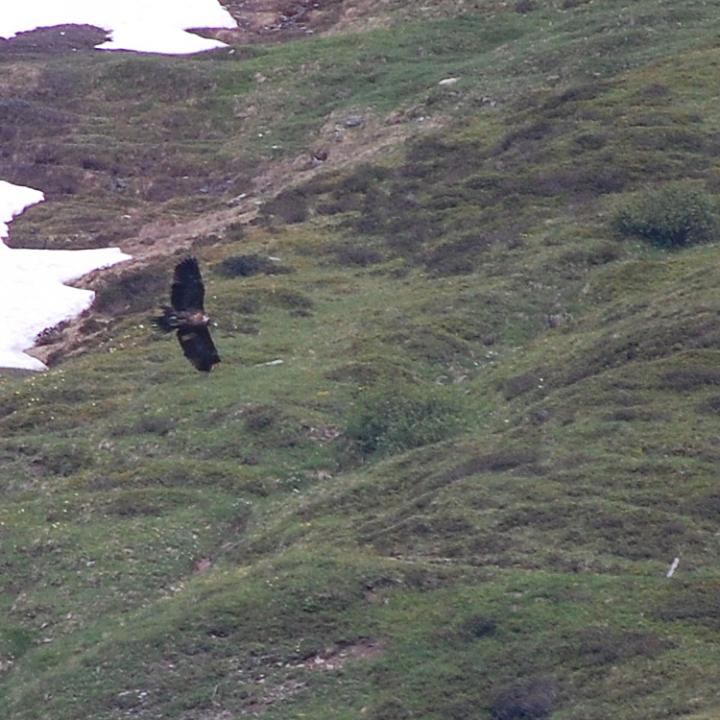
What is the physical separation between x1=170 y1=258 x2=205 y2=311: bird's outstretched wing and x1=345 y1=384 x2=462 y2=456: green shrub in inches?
150

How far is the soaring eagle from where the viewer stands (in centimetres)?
2964

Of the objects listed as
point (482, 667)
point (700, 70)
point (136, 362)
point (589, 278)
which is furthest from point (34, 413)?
point (700, 70)

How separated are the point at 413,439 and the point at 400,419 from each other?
45 centimetres

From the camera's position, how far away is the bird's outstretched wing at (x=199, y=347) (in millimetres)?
29797

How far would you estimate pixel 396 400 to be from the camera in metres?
33.0

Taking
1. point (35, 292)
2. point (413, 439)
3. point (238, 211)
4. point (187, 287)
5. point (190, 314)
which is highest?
point (187, 287)

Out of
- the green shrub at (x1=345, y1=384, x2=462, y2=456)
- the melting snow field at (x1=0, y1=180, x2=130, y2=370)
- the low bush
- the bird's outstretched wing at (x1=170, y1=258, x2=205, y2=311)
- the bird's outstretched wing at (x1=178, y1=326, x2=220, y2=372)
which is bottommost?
the melting snow field at (x1=0, y1=180, x2=130, y2=370)

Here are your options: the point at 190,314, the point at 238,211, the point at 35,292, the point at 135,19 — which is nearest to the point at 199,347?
the point at 190,314

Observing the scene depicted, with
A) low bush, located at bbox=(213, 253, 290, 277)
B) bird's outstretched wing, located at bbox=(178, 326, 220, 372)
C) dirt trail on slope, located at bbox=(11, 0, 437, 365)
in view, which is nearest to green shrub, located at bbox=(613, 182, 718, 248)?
low bush, located at bbox=(213, 253, 290, 277)

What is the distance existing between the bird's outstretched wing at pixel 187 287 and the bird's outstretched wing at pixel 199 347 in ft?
1.49

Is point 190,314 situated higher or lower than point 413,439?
higher

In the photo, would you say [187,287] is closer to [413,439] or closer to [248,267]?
[413,439]

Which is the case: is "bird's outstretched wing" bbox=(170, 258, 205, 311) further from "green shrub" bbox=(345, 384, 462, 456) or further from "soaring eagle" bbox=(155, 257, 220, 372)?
"green shrub" bbox=(345, 384, 462, 456)

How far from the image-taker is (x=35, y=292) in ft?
153
